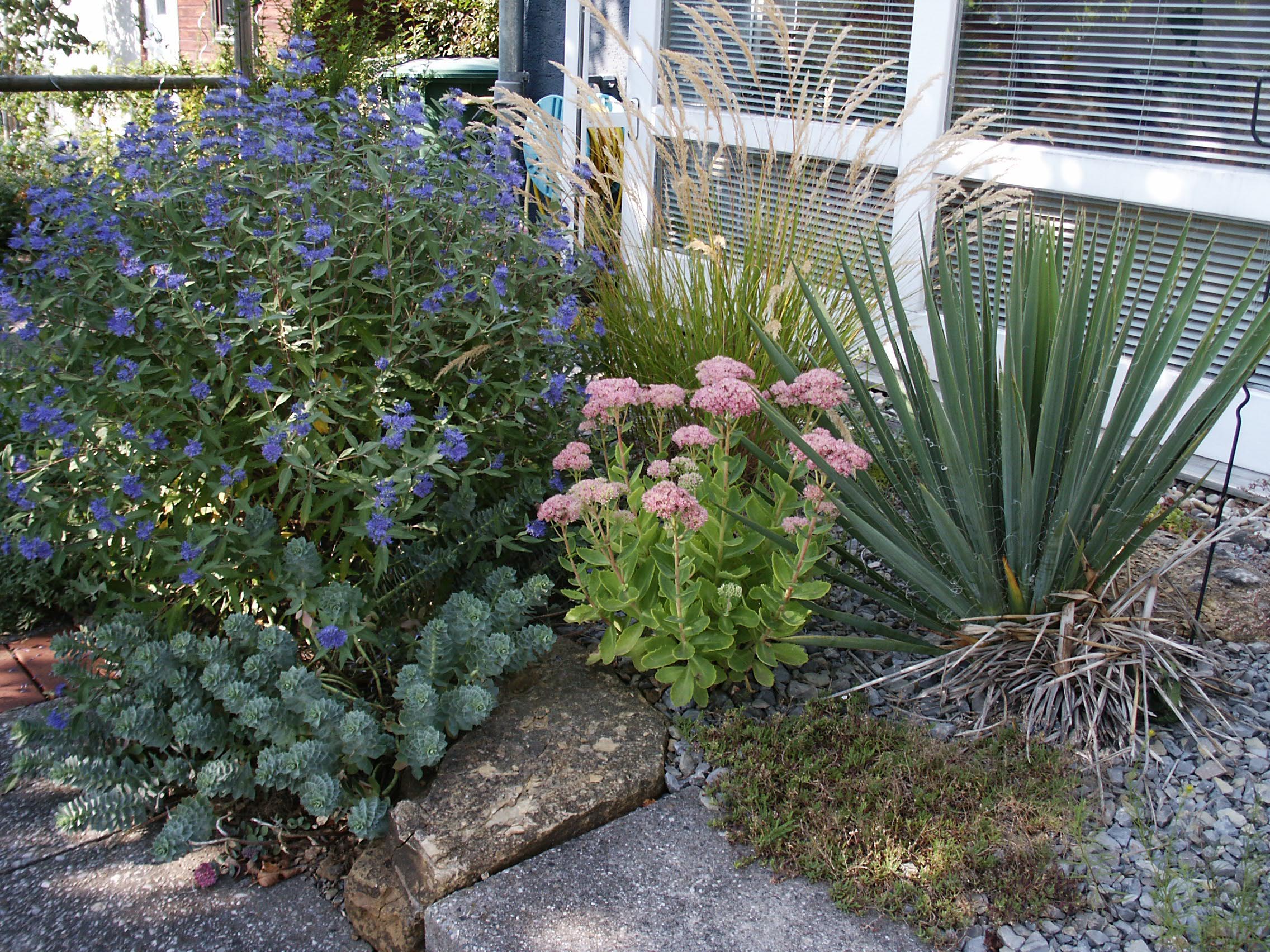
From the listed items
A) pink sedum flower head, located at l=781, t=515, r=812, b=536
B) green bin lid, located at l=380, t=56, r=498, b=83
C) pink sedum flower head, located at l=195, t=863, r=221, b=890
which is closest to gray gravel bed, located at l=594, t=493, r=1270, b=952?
pink sedum flower head, located at l=781, t=515, r=812, b=536

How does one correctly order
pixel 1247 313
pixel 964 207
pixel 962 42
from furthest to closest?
pixel 962 42 < pixel 1247 313 < pixel 964 207

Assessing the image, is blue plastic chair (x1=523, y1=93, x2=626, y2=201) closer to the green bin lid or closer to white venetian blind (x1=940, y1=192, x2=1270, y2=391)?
white venetian blind (x1=940, y1=192, x2=1270, y2=391)

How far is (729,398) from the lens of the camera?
236 centimetres

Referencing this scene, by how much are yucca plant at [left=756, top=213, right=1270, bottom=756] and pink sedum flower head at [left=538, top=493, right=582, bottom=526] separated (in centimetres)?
48

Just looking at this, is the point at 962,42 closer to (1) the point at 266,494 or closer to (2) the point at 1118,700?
(2) the point at 1118,700

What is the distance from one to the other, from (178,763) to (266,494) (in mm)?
711

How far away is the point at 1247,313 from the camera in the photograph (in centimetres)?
362

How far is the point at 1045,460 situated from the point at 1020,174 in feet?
7.11

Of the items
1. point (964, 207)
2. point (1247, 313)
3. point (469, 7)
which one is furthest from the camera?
point (469, 7)

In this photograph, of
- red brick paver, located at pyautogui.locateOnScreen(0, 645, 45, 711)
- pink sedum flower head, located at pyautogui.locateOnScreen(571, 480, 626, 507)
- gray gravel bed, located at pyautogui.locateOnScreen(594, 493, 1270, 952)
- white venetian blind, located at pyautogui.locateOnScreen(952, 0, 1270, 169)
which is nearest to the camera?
gray gravel bed, located at pyautogui.locateOnScreen(594, 493, 1270, 952)

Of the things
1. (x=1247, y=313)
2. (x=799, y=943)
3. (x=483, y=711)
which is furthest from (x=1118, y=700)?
(x=1247, y=313)

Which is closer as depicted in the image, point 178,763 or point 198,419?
point 178,763

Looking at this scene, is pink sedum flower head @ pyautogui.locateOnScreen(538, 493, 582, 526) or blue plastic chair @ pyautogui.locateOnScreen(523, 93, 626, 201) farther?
blue plastic chair @ pyautogui.locateOnScreen(523, 93, 626, 201)

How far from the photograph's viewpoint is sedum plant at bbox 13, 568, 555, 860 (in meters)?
2.18
